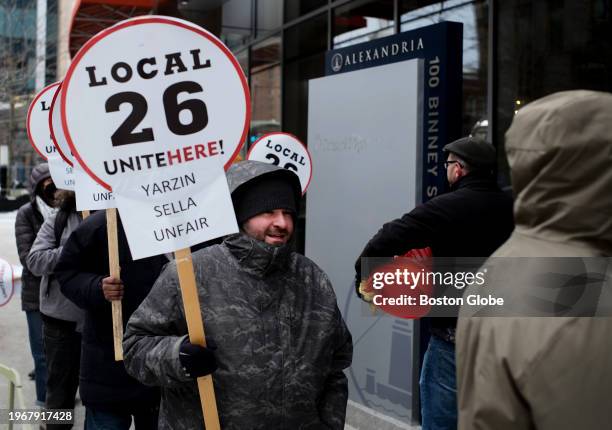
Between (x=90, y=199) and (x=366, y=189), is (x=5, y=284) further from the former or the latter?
(x=366, y=189)

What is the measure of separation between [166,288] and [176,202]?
12.0 inches

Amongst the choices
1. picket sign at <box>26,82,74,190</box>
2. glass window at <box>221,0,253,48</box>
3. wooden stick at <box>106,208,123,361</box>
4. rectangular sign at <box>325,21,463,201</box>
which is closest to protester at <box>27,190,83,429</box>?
picket sign at <box>26,82,74,190</box>

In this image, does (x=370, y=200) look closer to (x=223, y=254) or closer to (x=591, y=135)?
(x=223, y=254)

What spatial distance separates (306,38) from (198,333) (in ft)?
23.0

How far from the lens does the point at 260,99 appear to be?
10.8m

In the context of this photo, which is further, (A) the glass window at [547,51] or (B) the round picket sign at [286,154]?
(B) the round picket sign at [286,154]

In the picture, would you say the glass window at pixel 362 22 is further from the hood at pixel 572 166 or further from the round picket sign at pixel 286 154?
the hood at pixel 572 166

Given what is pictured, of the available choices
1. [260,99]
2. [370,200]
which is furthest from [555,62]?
[260,99]

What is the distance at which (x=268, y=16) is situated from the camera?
1016 centimetres

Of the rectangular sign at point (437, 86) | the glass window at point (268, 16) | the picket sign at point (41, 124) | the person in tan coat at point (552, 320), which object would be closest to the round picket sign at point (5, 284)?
the picket sign at point (41, 124)

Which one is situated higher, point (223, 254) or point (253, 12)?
point (253, 12)

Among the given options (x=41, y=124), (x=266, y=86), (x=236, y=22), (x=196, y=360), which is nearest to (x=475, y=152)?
(x=196, y=360)

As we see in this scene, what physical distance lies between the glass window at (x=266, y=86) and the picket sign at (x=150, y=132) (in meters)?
7.25

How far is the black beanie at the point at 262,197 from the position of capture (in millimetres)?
2779
